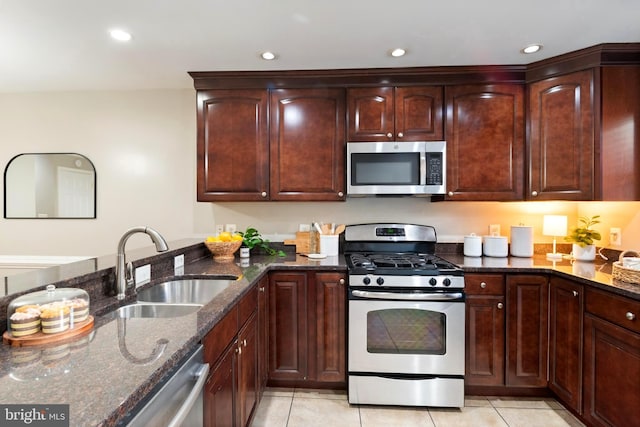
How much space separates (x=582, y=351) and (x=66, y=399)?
2370 millimetres

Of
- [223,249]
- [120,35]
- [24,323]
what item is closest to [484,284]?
[223,249]

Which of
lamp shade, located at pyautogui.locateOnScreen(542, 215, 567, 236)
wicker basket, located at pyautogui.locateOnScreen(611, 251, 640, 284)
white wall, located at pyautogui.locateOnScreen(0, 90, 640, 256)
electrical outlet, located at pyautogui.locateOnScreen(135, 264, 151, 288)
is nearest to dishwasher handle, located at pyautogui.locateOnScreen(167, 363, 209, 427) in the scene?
electrical outlet, located at pyautogui.locateOnScreen(135, 264, 151, 288)

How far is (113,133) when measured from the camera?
9.69 feet

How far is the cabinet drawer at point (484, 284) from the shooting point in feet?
6.98

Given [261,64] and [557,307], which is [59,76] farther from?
[557,307]

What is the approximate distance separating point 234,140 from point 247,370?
1.65 meters

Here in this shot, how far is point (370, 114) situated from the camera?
2488 mm

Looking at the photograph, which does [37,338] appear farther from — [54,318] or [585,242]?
[585,242]

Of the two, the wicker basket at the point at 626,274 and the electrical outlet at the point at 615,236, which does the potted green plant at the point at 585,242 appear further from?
the wicker basket at the point at 626,274

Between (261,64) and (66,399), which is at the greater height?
(261,64)

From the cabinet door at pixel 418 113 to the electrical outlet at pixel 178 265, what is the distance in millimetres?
1760

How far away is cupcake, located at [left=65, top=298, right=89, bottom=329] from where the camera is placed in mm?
1017

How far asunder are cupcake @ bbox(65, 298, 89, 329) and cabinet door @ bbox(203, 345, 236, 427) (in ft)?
1.54

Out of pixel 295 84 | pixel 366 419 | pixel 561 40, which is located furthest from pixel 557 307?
pixel 295 84
